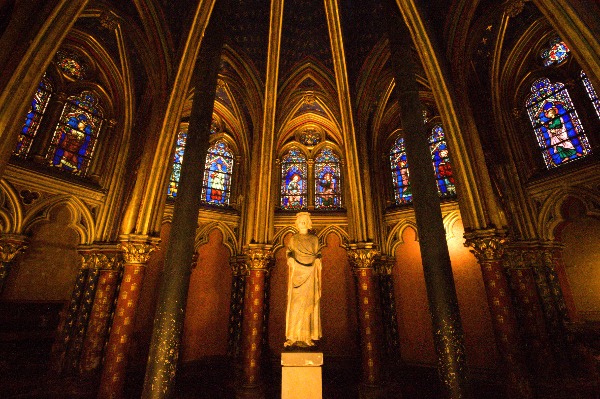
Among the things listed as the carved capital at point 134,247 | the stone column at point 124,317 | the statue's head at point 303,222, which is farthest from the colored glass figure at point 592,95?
the carved capital at point 134,247

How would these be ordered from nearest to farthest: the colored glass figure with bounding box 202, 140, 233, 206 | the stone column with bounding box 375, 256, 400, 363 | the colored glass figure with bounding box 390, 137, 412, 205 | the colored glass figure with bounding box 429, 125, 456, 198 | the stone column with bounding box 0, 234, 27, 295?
the stone column with bounding box 0, 234, 27, 295, the stone column with bounding box 375, 256, 400, 363, the colored glass figure with bounding box 429, 125, 456, 198, the colored glass figure with bounding box 390, 137, 412, 205, the colored glass figure with bounding box 202, 140, 233, 206

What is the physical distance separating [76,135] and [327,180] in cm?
986

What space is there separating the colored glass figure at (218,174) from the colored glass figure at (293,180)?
98.6 inches

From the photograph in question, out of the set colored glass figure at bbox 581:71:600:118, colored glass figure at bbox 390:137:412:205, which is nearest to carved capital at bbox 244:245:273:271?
colored glass figure at bbox 390:137:412:205

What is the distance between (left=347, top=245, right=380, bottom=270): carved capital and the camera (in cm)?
1046

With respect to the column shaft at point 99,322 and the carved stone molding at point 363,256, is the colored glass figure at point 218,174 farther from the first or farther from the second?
the carved stone molding at point 363,256

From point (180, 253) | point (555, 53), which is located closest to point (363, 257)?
point (180, 253)

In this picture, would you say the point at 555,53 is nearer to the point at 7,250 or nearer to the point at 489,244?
the point at 489,244

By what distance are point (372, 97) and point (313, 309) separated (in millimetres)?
9725

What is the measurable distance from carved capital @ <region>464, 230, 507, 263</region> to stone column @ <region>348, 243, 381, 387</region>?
11.0ft

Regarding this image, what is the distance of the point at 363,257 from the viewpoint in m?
10.5

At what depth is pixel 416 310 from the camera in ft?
39.0

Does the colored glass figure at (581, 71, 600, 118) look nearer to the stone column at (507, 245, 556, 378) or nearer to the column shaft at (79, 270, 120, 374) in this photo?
the stone column at (507, 245, 556, 378)

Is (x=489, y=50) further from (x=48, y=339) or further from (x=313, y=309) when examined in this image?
(x=48, y=339)
